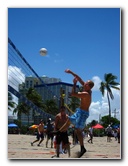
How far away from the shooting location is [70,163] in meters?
4.80

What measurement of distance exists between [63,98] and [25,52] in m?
0.94

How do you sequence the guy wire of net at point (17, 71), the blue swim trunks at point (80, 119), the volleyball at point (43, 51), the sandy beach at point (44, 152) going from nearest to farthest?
the blue swim trunks at point (80, 119) → the sandy beach at point (44, 152) → the guy wire of net at point (17, 71) → the volleyball at point (43, 51)

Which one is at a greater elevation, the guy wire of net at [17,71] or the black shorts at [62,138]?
the guy wire of net at [17,71]

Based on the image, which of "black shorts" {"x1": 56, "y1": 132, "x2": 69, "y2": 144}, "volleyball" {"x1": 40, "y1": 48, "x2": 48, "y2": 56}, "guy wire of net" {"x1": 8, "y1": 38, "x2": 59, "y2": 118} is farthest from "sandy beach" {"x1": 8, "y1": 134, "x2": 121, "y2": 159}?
"volleyball" {"x1": 40, "y1": 48, "x2": 48, "y2": 56}

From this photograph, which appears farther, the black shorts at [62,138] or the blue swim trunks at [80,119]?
the black shorts at [62,138]

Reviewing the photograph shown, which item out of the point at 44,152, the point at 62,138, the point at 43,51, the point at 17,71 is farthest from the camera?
the point at 44,152

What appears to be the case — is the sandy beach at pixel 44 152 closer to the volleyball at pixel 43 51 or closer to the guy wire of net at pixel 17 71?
the guy wire of net at pixel 17 71

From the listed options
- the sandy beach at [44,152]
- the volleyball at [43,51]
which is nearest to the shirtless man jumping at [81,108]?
the sandy beach at [44,152]

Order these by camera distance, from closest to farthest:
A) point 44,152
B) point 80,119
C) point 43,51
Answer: point 80,119
point 43,51
point 44,152

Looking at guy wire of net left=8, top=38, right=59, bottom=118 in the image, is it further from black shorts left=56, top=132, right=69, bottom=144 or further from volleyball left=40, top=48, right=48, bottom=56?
black shorts left=56, top=132, right=69, bottom=144

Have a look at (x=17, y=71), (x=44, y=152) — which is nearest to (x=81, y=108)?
(x=17, y=71)

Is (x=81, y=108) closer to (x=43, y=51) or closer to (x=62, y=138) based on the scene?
(x=62, y=138)
